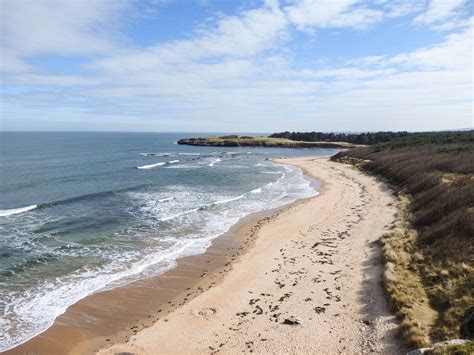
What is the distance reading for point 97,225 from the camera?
25953mm

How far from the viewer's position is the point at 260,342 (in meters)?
11.9

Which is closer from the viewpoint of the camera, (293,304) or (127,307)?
(293,304)

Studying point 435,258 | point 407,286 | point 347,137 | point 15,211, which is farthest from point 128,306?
point 347,137

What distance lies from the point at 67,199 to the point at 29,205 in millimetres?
3011

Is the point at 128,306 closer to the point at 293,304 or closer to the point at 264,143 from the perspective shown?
the point at 293,304

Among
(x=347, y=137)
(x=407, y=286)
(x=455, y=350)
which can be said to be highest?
(x=347, y=137)

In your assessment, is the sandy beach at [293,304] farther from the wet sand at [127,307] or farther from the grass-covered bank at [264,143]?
the grass-covered bank at [264,143]

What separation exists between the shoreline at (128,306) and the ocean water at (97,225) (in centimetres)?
58

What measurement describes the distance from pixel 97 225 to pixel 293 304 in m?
16.7

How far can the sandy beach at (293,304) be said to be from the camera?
1181 centimetres

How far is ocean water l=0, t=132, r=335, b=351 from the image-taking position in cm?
1599

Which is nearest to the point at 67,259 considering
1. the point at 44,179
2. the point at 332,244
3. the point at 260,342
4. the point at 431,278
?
the point at 260,342

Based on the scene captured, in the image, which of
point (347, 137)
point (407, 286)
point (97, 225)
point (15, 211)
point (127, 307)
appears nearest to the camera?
point (407, 286)

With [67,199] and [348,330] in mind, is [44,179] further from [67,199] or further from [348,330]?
[348,330]
